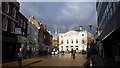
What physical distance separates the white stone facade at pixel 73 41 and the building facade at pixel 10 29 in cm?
5288

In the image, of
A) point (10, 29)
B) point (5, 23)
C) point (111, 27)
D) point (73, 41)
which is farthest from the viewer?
point (73, 41)

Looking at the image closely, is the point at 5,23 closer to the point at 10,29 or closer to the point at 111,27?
the point at 10,29

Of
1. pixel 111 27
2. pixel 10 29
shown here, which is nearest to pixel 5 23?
pixel 10 29

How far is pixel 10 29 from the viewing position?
2586 cm

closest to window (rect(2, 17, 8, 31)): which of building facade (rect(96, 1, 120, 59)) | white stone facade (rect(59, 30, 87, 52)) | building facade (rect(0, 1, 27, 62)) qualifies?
building facade (rect(0, 1, 27, 62))

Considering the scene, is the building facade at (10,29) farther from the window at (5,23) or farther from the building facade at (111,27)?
the building facade at (111,27)

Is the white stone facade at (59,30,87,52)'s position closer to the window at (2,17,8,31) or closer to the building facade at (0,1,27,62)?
the building facade at (0,1,27,62)

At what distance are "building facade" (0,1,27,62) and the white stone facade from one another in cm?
5288

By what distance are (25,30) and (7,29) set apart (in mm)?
10313

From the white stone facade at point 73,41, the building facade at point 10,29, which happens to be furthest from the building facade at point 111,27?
the white stone facade at point 73,41

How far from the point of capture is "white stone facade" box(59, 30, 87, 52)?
262 ft

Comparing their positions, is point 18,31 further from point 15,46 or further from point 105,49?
point 105,49

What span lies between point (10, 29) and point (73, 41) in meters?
58.1

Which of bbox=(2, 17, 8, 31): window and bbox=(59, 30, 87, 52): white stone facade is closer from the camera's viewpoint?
bbox=(2, 17, 8, 31): window
